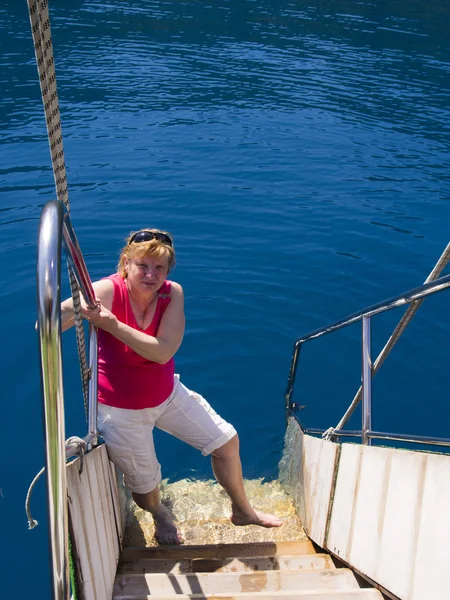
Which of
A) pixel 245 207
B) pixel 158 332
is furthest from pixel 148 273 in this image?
pixel 245 207

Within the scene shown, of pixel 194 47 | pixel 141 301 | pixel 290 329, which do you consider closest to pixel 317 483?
pixel 141 301

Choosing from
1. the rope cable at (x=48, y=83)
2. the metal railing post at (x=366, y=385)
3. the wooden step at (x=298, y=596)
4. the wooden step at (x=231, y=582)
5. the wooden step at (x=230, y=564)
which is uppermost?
the rope cable at (x=48, y=83)

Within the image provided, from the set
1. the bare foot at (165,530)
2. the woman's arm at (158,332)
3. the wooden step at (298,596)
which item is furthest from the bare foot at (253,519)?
the woman's arm at (158,332)

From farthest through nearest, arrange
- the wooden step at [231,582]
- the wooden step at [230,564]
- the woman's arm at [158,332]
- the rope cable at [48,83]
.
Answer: the wooden step at [230,564] → the wooden step at [231,582] → the woman's arm at [158,332] → the rope cable at [48,83]

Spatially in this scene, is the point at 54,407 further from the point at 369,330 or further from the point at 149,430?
the point at 369,330

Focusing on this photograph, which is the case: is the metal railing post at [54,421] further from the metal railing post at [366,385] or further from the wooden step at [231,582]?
the metal railing post at [366,385]

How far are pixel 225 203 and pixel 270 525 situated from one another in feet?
20.0

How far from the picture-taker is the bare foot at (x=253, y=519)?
3613mm

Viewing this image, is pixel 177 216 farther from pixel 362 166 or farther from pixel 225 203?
pixel 362 166

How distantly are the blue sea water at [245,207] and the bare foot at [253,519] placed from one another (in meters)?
1.35

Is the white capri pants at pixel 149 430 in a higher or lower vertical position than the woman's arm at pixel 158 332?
lower

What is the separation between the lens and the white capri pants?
2.98m

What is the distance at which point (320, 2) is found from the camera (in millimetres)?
26000

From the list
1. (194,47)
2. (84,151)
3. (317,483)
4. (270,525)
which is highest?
(194,47)
